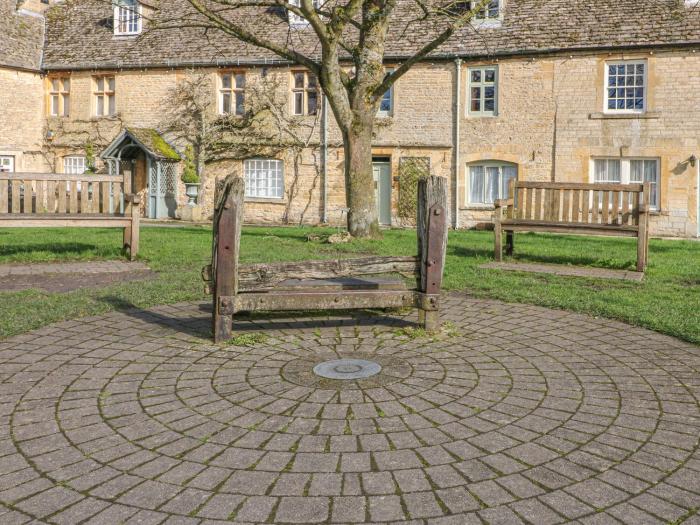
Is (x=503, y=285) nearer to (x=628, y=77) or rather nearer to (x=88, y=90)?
(x=628, y=77)

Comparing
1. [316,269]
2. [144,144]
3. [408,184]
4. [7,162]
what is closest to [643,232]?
[316,269]

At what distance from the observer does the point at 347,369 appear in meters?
4.79

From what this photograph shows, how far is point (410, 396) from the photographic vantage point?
167 inches

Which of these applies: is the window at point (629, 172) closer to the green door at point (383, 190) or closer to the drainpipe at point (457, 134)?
the drainpipe at point (457, 134)

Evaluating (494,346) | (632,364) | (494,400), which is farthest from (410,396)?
(632,364)

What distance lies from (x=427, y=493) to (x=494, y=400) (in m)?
1.33

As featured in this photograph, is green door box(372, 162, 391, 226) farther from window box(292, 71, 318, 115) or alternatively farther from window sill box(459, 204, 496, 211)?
window box(292, 71, 318, 115)

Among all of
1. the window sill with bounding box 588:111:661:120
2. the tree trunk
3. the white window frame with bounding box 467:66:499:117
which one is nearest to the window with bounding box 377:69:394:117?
the white window frame with bounding box 467:66:499:117

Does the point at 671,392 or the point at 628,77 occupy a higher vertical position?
the point at 628,77

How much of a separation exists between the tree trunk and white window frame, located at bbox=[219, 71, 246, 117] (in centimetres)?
1101

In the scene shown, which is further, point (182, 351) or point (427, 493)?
point (182, 351)

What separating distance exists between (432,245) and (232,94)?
20.6 metres

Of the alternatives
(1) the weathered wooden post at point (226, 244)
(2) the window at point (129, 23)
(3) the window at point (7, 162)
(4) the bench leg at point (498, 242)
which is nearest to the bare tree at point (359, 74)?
(4) the bench leg at point (498, 242)

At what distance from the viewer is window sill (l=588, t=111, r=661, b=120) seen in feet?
65.7
